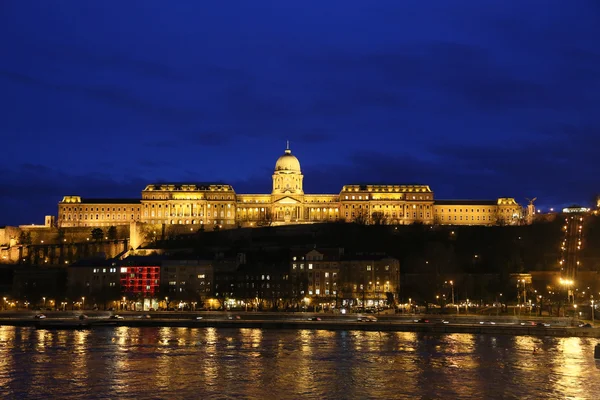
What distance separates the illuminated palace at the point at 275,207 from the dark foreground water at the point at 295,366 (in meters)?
91.9

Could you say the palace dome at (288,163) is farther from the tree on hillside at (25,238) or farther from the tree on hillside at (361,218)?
the tree on hillside at (25,238)

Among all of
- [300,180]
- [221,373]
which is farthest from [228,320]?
[300,180]

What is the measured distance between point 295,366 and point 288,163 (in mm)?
121813

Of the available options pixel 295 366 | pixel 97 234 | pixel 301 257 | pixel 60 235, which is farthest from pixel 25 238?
pixel 295 366

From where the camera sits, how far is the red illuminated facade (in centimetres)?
9906

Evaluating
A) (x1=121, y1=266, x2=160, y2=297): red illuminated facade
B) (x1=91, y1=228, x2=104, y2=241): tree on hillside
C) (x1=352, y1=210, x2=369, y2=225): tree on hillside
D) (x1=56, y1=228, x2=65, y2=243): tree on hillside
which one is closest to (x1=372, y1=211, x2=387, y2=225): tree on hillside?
(x1=352, y1=210, x2=369, y2=225): tree on hillside

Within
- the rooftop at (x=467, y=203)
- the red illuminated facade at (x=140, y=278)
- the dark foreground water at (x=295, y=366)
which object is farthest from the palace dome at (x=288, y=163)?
the dark foreground water at (x=295, y=366)

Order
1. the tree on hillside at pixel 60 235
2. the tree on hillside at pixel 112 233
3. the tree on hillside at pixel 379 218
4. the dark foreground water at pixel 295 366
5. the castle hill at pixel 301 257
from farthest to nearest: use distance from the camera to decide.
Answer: the tree on hillside at pixel 379 218 < the tree on hillside at pixel 60 235 < the tree on hillside at pixel 112 233 < the castle hill at pixel 301 257 < the dark foreground water at pixel 295 366

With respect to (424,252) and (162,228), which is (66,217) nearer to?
(162,228)

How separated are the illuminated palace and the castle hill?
221mm

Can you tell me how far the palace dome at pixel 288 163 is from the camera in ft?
545

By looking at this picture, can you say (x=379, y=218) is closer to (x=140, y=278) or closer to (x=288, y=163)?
(x=288, y=163)

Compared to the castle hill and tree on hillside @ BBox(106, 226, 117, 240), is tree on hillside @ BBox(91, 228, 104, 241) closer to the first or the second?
the castle hill

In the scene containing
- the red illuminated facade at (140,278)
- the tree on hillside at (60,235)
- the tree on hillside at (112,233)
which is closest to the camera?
the red illuminated facade at (140,278)
